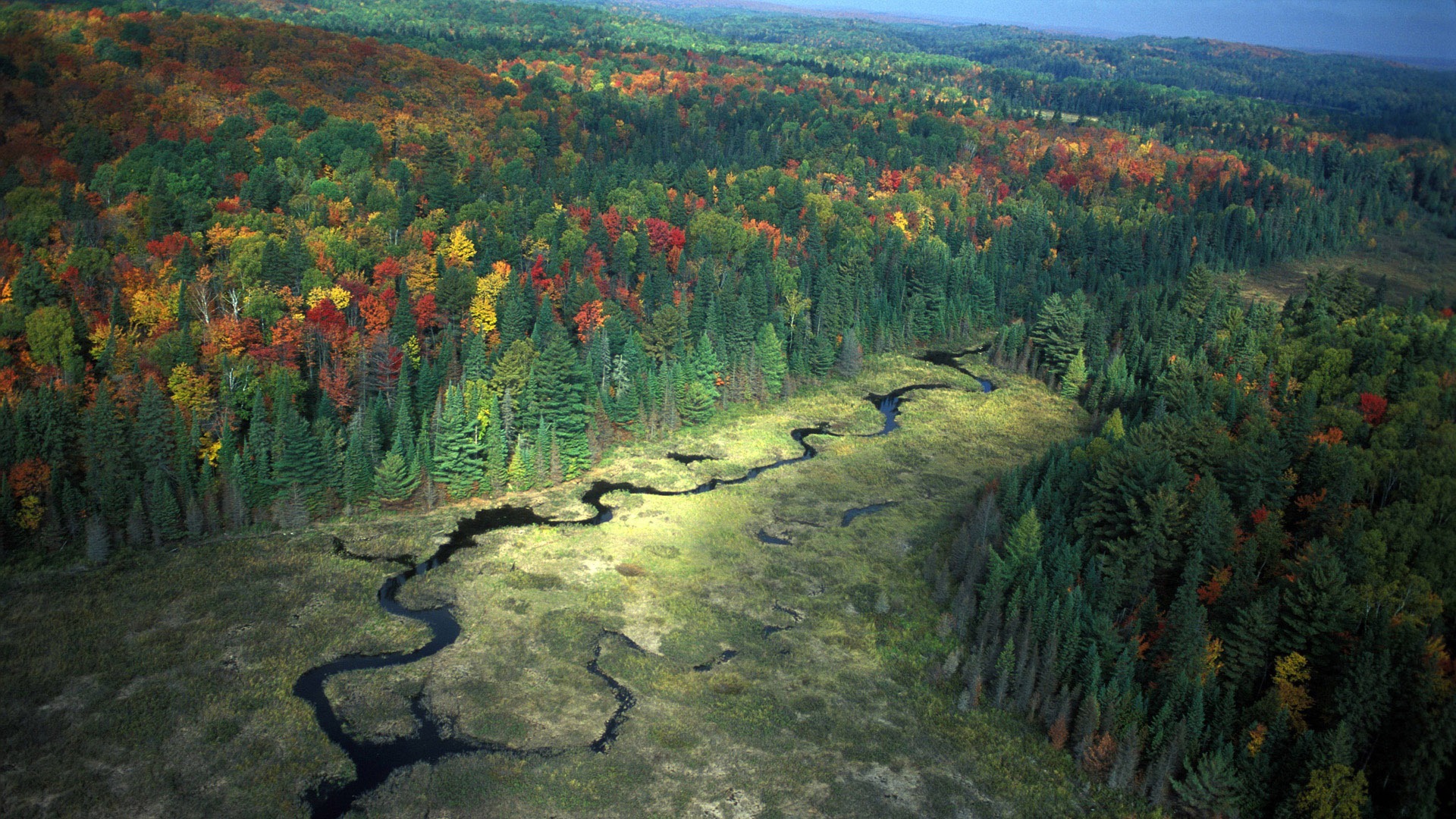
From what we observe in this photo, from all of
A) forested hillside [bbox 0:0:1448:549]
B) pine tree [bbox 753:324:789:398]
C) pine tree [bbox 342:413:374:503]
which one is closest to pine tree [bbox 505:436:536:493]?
forested hillside [bbox 0:0:1448:549]

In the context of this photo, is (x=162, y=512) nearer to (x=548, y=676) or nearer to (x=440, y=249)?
(x=548, y=676)

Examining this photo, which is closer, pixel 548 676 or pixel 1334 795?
pixel 1334 795

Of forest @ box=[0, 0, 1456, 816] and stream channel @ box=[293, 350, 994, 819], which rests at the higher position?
forest @ box=[0, 0, 1456, 816]

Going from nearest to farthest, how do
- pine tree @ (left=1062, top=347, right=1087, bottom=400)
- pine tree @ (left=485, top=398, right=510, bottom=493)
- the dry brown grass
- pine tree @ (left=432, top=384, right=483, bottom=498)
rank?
the dry brown grass → pine tree @ (left=432, top=384, right=483, bottom=498) → pine tree @ (left=485, top=398, right=510, bottom=493) → pine tree @ (left=1062, top=347, right=1087, bottom=400)

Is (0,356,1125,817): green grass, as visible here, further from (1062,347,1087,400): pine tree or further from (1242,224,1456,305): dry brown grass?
(1062,347,1087,400): pine tree

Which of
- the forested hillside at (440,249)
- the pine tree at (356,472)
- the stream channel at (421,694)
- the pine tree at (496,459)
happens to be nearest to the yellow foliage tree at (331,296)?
the forested hillside at (440,249)

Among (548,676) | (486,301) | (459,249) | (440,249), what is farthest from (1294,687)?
(440,249)
